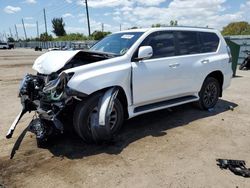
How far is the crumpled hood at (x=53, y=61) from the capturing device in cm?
457

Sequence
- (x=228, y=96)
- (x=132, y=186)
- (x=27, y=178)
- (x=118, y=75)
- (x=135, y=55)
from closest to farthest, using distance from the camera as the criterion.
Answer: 1. (x=132, y=186)
2. (x=27, y=178)
3. (x=118, y=75)
4. (x=135, y=55)
5. (x=228, y=96)

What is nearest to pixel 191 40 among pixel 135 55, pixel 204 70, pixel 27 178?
pixel 204 70

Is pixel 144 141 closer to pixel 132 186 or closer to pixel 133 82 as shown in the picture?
pixel 133 82

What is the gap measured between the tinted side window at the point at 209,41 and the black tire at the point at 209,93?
674mm

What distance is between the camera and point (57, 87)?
4.29 metres

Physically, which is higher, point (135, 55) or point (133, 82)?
point (135, 55)

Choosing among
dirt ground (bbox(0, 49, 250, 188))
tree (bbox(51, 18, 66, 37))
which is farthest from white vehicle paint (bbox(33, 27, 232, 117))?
tree (bbox(51, 18, 66, 37))

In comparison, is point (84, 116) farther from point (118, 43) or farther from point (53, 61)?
point (118, 43)

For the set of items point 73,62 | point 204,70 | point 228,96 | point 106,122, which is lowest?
point 228,96

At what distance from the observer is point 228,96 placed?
845 centimetres

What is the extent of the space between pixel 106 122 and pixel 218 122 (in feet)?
8.81

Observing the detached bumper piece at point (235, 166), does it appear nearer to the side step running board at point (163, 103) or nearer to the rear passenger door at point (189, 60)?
the side step running board at point (163, 103)

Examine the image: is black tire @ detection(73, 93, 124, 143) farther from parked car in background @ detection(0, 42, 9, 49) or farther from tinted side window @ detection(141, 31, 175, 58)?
parked car in background @ detection(0, 42, 9, 49)

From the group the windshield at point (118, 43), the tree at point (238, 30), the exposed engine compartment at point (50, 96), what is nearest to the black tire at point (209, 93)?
the windshield at point (118, 43)
